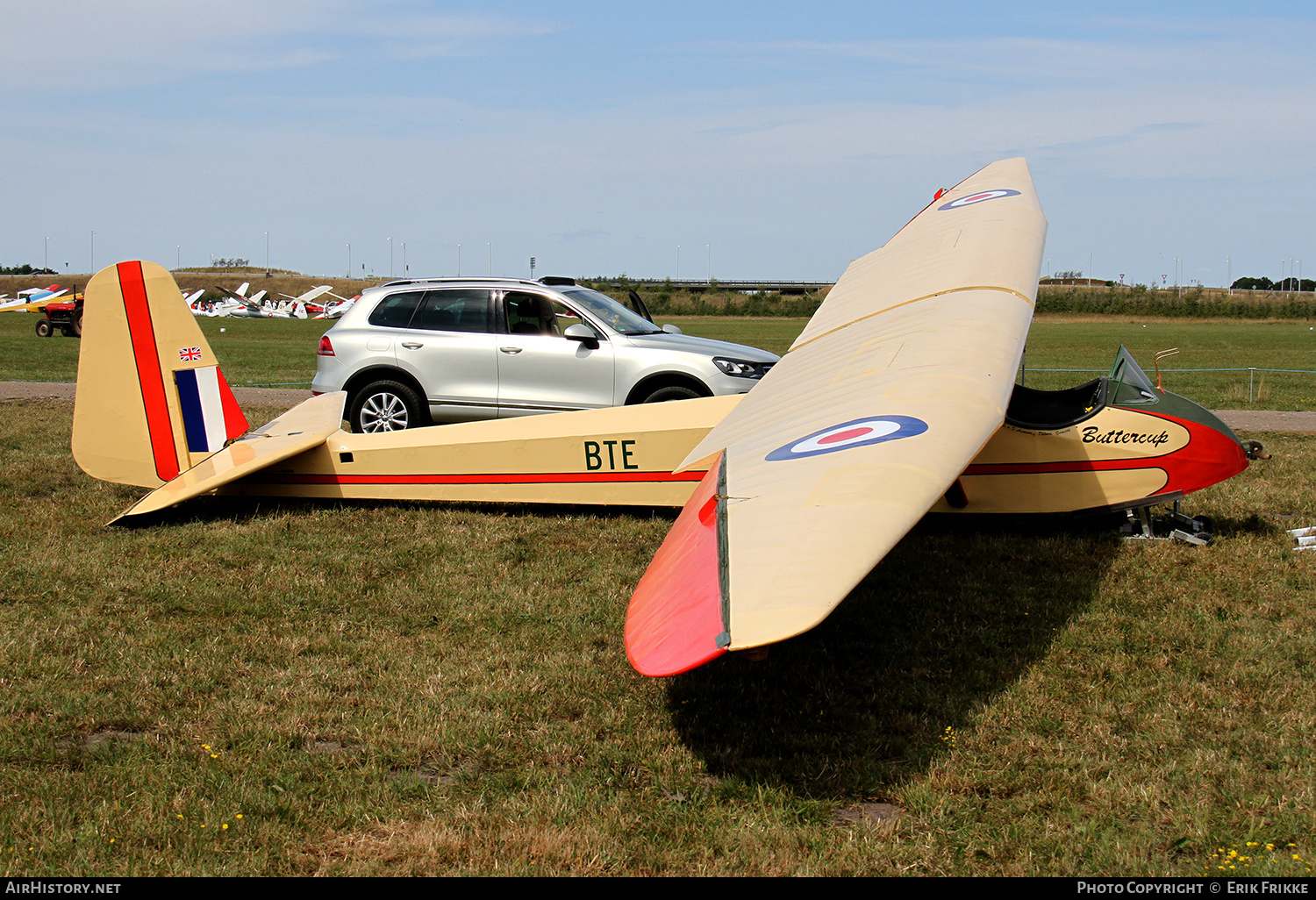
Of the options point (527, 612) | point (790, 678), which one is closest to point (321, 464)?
point (527, 612)

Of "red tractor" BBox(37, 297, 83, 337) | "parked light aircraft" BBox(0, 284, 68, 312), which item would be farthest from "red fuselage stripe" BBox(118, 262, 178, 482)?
"parked light aircraft" BBox(0, 284, 68, 312)

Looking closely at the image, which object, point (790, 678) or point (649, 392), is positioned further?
point (649, 392)

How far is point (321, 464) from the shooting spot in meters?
6.94

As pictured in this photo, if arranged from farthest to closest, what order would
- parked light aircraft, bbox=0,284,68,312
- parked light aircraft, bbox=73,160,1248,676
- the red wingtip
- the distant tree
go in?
the distant tree < parked light aircraft, bbox=0,284,68,312 < parked light aircraft, bbox=73,160,1248,676 < the red wingtip

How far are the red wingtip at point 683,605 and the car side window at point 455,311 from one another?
633 cm

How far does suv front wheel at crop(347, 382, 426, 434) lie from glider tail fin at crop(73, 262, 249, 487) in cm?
274

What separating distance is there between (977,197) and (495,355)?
4.72 m

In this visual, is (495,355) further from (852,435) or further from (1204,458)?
(852,435)

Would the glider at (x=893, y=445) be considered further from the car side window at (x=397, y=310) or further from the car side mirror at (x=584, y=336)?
the car side window at (x=397, y=310)

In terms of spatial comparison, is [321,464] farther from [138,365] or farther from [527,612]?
[527,612]

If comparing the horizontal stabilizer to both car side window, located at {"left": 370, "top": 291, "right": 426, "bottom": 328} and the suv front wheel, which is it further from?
car side window, located at {"left": 370, "top": 291, "right": 426, "bottom": 328}

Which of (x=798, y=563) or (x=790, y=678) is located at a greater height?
(x=798, y=563)

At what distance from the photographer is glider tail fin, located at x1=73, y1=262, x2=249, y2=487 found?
6.50 meters

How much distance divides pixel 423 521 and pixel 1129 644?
4587mm
